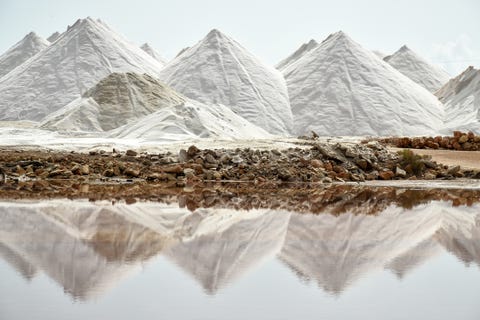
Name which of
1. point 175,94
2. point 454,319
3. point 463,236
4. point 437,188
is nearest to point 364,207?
point 463,236

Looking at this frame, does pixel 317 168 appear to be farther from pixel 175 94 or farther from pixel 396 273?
pixel 175 94

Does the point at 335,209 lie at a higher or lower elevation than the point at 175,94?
lower

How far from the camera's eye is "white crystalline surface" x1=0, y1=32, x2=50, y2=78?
186 ft

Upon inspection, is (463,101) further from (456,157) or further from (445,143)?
(456,157)

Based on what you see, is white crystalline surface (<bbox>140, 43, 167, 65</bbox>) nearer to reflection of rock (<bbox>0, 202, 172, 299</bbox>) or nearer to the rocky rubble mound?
the rocky rubble mound

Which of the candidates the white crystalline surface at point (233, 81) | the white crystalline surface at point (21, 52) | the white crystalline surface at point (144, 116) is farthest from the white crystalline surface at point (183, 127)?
the white crystalline surface at point (21, 52)

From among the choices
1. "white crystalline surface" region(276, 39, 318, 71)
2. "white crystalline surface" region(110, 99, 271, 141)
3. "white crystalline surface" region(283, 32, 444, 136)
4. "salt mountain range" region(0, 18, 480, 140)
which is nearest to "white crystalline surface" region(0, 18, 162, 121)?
"salt mountain range" region(0, 18, 480, 140)

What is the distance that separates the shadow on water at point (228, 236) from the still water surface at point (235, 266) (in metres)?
0.02

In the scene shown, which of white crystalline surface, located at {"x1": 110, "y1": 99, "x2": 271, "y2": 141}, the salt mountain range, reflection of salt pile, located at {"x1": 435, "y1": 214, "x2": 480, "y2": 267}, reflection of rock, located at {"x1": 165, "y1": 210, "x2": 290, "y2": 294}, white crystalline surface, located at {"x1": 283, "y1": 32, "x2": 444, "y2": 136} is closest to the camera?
reflection of rock, located at {"x1": 165, "y1": 210, "x2": 290, "y2": 294}

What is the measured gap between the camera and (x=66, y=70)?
153 feet

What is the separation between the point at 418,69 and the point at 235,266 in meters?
57.7

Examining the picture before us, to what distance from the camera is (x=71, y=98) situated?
44.2 m

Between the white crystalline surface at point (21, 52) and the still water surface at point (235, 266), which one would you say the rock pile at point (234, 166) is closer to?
the still water surface at point (235, 266)

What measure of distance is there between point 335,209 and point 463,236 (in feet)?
9.26
